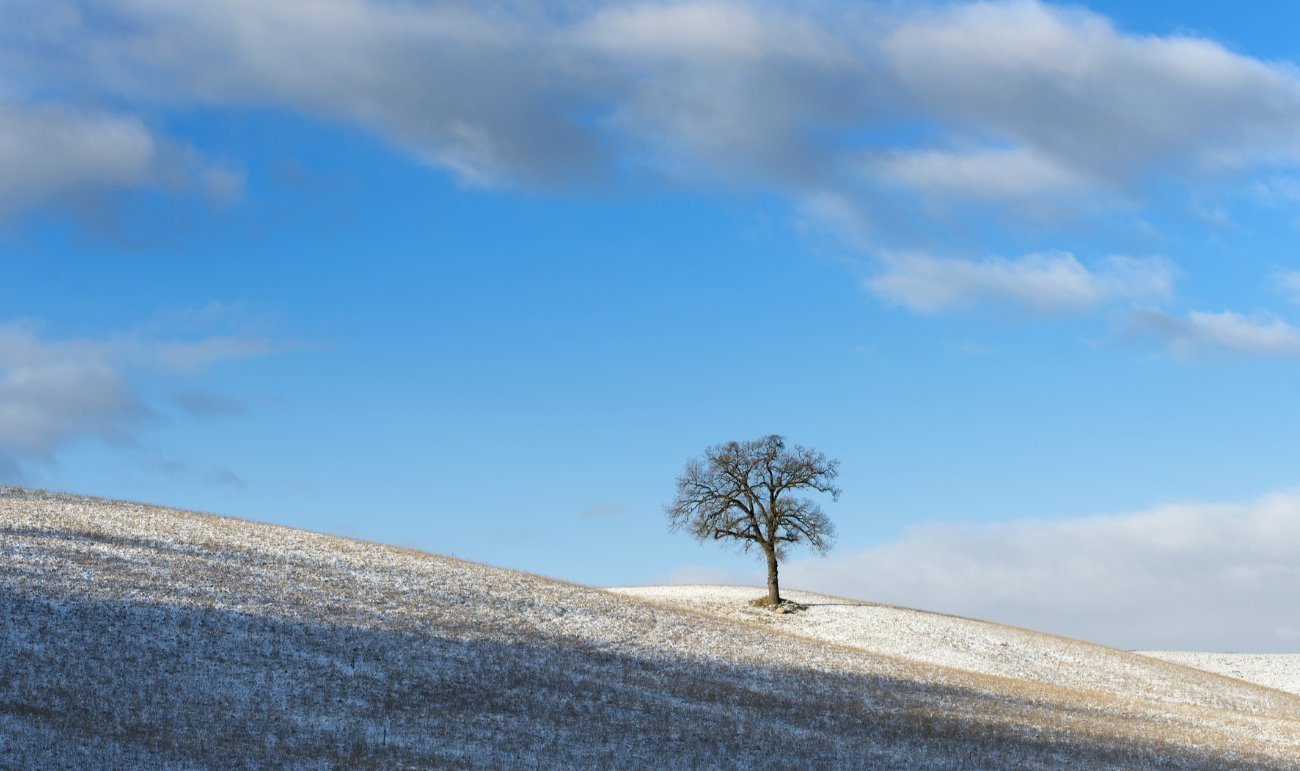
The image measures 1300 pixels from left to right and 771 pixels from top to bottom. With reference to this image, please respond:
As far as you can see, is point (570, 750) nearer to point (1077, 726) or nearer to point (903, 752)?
point (903, 752)

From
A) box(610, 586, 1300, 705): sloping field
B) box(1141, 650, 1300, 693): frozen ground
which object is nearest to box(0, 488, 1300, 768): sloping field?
box(610, 586, 1300, 705): sloping field

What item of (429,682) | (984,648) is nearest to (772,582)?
(984,648)

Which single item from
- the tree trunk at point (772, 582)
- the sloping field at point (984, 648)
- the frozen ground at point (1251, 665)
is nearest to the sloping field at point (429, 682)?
the sloping field at point (984, 648)

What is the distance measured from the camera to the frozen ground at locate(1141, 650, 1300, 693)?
78.4m

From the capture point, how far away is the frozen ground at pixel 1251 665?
78.4 meters

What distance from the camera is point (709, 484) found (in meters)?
75.4

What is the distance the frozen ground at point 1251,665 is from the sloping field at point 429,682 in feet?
88.3

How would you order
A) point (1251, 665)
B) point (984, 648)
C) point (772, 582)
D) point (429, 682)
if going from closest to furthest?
point (429, 682) → point (984, 648) → point (772, 582) → point (1251, 665)

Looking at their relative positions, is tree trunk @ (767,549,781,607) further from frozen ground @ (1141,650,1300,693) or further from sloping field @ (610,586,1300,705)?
frozen ground @ (1141,650,1300,693)

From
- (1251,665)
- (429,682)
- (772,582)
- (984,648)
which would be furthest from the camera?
(1251,665)

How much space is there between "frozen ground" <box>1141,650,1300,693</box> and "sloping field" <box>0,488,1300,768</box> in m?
26.9

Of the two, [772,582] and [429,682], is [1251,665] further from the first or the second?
[429,682]

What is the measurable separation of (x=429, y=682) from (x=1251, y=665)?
68.5 metres

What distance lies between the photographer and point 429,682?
36750 mm
